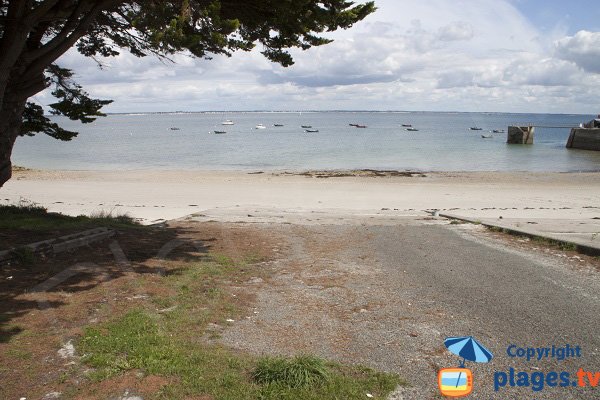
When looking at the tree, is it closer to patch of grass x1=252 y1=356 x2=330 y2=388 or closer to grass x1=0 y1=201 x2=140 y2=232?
grass x1=0 y1=201 x2=140 y2=232

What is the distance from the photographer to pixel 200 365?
3998mm

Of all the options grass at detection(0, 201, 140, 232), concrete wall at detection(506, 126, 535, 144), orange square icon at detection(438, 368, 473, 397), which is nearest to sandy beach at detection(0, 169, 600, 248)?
grass at detection(0, 201, 140, 232)

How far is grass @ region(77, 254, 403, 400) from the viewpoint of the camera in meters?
3.64

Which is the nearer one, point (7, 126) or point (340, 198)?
point (7, 126)

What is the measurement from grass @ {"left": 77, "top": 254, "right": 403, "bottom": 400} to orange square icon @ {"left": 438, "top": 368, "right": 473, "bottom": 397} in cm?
32

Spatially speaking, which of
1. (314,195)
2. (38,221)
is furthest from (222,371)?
(314,195)

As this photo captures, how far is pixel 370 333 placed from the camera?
16.1 ft

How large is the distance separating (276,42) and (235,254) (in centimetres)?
363

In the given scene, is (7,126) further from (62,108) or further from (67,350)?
(67,350)

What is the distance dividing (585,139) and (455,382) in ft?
222

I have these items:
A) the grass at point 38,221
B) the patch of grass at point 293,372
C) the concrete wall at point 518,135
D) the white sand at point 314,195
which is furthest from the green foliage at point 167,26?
the concrete wall at point 518,135

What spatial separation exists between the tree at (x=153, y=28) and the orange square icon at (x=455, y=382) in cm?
459

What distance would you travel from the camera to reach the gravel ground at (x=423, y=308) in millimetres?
4285

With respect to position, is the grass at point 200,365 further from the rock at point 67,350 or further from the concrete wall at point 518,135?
the concrete wall at point 518,135
